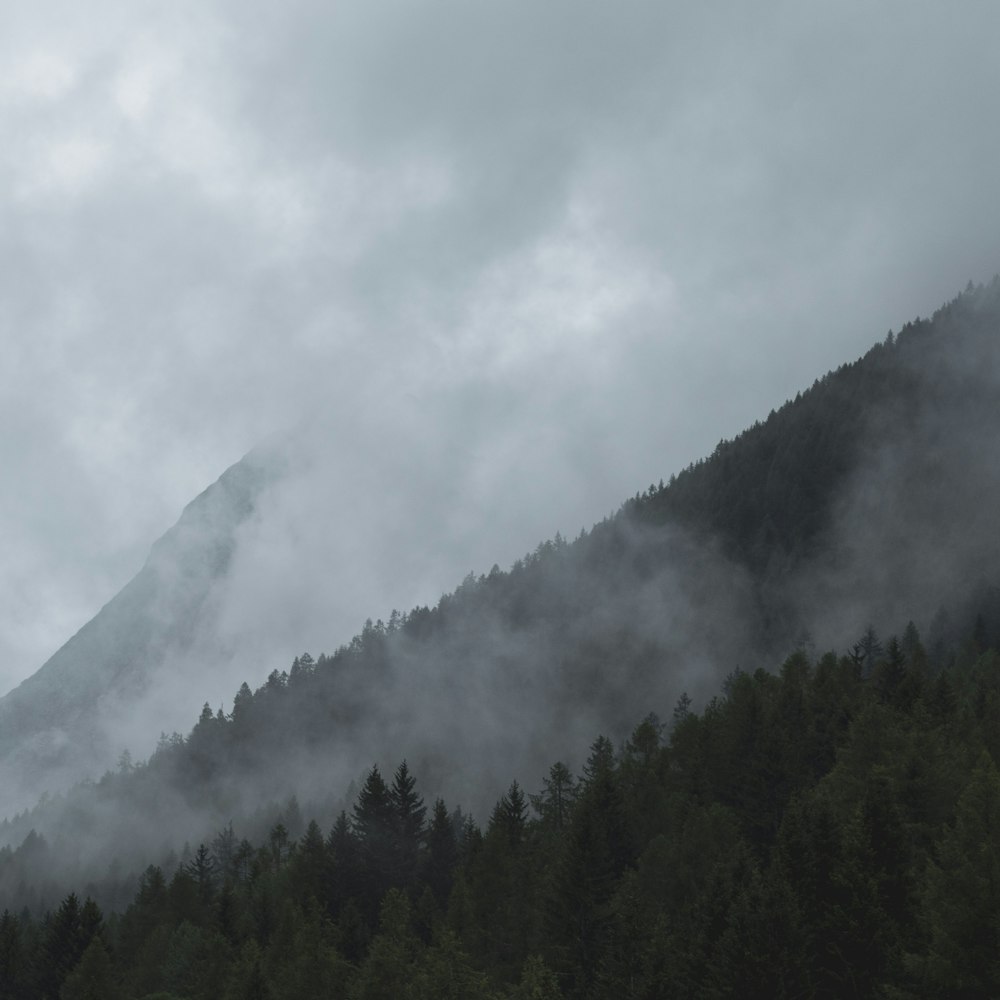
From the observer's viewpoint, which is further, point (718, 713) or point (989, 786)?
point (718, 713)

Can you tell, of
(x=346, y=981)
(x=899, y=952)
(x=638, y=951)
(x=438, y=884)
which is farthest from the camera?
(x=438, y=884)

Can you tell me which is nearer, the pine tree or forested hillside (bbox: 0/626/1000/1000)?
forested hillside (bbox: 0/626/1000/1000)

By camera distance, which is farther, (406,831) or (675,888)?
(406,831)

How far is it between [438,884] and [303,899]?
11091 mm

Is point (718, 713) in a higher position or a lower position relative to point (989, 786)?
higher

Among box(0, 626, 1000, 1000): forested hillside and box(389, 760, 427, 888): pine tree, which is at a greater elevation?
box(389, 760, 427, 888): pine tree

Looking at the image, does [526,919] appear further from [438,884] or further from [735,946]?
[735,946]

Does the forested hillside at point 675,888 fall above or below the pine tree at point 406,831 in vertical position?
below

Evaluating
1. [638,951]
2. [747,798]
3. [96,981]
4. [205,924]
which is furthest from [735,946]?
[205,924]

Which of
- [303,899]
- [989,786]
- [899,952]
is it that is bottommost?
[899,952]

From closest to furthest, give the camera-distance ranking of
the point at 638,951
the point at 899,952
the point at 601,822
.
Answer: the point at 899,952
the point at 638,951
the point at 601,822

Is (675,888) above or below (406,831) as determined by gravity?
below

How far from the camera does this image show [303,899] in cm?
7881

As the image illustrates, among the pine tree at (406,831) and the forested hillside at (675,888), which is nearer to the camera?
the forested hillside at (675,888)
